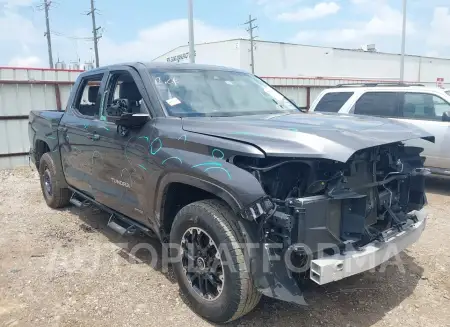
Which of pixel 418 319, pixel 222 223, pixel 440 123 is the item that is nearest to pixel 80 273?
pixel 222 223

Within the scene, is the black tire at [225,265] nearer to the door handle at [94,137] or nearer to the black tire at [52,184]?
the door handle at [94,137]

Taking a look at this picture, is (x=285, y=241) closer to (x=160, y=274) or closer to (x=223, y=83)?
(x=160, y=274)

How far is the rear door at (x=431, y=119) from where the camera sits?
675cm

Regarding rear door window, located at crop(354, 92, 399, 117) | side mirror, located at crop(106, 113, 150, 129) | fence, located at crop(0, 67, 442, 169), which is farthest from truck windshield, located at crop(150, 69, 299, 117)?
fence, located at crop(0, 67, 442, 169)

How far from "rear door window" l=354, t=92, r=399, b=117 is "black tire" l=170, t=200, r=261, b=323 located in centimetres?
553

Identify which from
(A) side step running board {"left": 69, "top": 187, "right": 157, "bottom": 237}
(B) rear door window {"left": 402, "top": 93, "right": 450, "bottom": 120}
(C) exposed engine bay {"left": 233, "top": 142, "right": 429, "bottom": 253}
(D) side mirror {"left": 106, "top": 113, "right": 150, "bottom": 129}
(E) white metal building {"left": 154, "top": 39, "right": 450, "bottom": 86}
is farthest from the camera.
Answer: (E) white metal building {"left": 154, "top": 39, "right": 450, "bottom": 86}

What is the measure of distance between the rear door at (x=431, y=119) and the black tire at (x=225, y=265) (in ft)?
16.0

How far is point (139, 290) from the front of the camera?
359cm

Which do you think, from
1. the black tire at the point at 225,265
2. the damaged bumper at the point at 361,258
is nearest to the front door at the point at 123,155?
the black tire at the point at 225,265

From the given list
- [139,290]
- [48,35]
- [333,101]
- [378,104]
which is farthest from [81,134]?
[48,35]

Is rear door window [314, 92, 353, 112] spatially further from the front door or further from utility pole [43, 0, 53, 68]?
utility pole [43, 0, 53, 68]

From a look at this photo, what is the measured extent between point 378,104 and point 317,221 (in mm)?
5634

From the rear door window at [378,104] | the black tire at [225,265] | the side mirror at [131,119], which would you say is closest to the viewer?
the black tire at [225,265]

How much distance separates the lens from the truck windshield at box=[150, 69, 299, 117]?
3.59 meters
